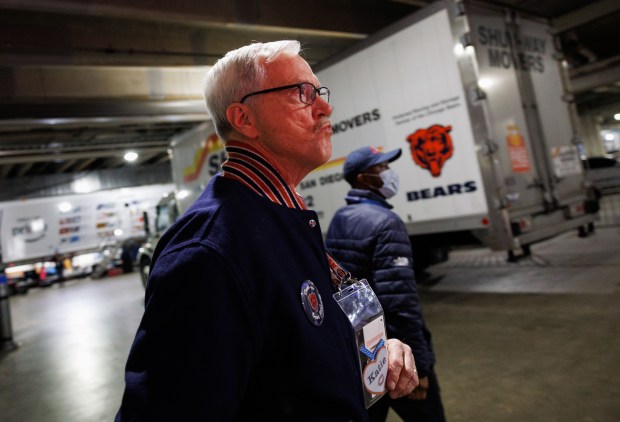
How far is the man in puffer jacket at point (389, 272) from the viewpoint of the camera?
2.31 metres

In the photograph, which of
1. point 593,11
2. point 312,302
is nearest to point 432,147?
point 312,302

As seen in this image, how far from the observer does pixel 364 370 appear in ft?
4.12

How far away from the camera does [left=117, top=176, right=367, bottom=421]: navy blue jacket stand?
862 millimetres

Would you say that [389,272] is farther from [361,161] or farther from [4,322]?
→ [4,322]

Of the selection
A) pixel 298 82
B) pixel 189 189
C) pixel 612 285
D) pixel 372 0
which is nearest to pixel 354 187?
pixel 298 82

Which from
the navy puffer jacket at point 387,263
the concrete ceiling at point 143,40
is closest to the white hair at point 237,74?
the navy puffer jacket at point 387,263

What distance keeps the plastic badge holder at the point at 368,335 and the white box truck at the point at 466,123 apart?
4022 millimetres

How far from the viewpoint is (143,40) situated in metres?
7.58

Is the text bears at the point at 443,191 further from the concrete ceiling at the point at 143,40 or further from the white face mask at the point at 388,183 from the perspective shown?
the white face mask at the point at 388,183

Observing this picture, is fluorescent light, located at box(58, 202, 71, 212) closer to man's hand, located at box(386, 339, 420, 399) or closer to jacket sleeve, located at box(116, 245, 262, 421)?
man's hand, located at box(386, 339, 420, 399)

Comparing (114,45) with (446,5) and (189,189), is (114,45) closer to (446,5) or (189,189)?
(189,189)

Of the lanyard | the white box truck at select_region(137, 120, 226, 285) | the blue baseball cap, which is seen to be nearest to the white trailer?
the white box truck at select_region(137, 120, 226, 285)

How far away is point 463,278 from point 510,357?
3925 millimetres

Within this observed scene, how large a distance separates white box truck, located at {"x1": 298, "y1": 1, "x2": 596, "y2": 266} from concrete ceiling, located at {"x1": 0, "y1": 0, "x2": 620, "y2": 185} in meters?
0.89
